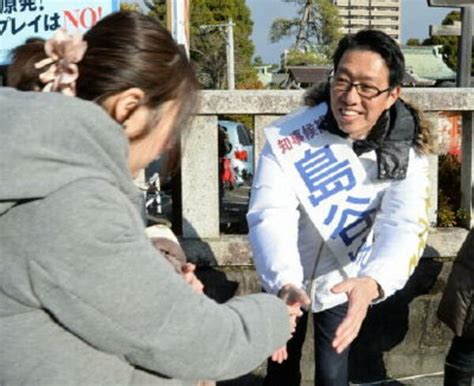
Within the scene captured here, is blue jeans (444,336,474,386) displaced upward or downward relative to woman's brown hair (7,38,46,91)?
downward

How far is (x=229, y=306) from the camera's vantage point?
4.58 ft

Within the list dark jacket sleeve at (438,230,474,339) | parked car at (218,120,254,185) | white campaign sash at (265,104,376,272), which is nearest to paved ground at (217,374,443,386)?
dark jacket sleeve at (438,230,474,339)

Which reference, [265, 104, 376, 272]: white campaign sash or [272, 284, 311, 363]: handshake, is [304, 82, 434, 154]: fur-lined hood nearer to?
[265, 104, 376, 272]: white campaign sash

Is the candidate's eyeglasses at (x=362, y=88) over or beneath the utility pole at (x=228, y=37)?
over

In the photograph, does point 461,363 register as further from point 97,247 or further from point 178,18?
point 178,18

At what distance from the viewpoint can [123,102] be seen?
1.39 m

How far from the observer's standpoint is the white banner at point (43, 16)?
4.57 metres

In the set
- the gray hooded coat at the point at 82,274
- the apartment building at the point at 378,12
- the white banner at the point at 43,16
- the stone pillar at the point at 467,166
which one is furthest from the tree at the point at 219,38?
the gray hooded coat at the point at 82,274

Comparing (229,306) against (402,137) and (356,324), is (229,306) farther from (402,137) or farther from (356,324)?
(402,137)

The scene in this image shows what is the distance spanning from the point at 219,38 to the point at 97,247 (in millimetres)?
38884

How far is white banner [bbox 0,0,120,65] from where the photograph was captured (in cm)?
457

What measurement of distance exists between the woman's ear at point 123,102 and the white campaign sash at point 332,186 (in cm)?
132

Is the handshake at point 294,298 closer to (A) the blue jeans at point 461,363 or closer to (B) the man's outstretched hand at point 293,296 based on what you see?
(B) the man's outstretched hand at point 293,296

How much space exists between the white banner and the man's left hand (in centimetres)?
277
